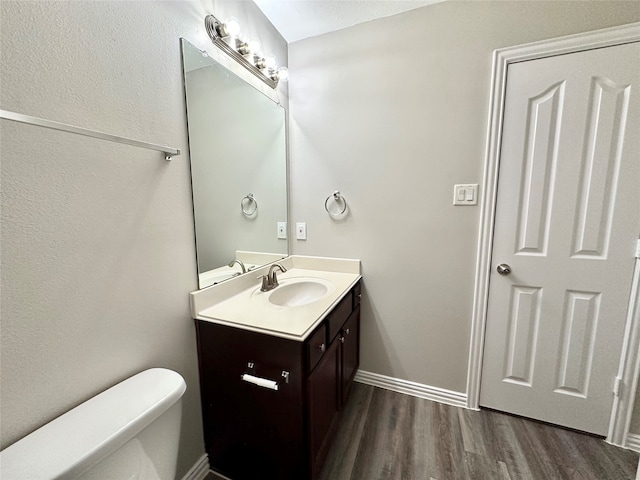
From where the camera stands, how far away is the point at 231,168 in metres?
1.40

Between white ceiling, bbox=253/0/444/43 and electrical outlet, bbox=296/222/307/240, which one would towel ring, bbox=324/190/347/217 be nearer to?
electrical outlet, bbox=296/222/307/240

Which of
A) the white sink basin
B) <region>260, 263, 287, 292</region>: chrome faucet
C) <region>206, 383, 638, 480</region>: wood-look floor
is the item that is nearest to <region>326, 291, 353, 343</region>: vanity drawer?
the white sink basin

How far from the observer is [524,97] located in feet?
4.33

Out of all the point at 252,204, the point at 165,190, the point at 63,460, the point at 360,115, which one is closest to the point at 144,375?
Answer: the point at 63,460

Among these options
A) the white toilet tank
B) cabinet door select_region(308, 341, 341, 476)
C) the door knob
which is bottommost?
cabinet door select_region(308, 341, 341, 476)

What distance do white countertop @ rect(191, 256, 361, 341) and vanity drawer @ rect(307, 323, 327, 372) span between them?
0.05 metres

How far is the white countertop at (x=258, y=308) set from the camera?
1018mm

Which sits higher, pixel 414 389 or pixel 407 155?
pixel 407 155

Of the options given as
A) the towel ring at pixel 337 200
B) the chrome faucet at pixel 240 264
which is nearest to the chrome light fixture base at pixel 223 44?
the towel ring at pixel 337 200

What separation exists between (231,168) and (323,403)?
1.25 metres

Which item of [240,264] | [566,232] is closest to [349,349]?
[240,264]

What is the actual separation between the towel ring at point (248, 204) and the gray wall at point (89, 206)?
1.42 ft

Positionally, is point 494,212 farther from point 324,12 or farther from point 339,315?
point 324,12

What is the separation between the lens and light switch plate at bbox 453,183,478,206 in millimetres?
1442
